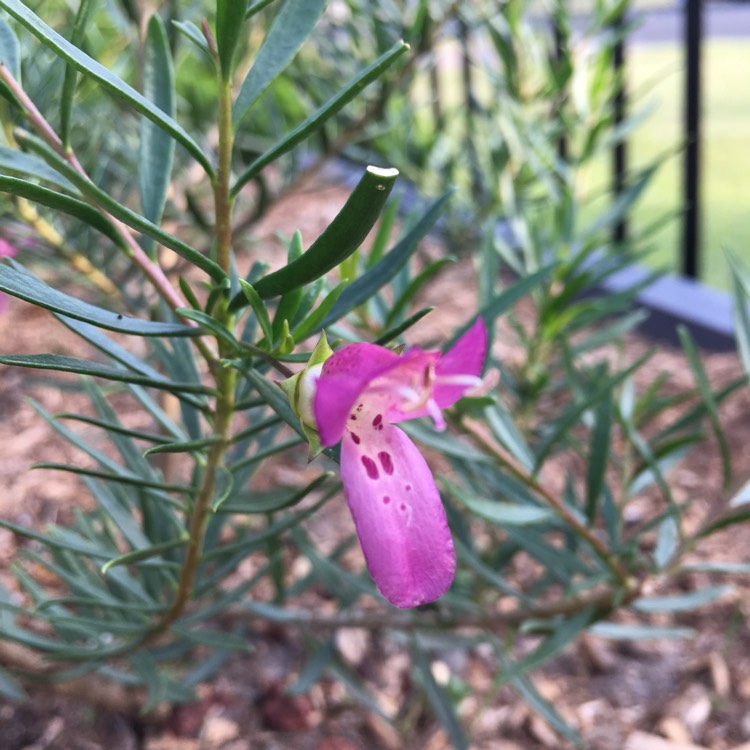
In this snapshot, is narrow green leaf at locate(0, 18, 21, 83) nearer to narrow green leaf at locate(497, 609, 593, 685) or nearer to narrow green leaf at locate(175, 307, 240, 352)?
narrow green leaf at locate(175, 307, 240, 352)

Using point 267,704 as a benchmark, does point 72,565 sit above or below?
above

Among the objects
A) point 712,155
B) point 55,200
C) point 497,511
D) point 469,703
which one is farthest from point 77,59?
point 712,155

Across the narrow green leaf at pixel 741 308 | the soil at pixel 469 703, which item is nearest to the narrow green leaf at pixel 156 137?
the narrow green leaf at pixel 741 308

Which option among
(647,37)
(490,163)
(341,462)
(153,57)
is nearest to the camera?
(341,462)

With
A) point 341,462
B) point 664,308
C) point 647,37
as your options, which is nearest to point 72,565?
point 341,462

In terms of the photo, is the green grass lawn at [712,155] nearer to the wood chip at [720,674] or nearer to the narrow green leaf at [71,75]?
the wood chip at [720,674]

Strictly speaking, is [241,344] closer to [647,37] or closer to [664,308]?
[664,308]
